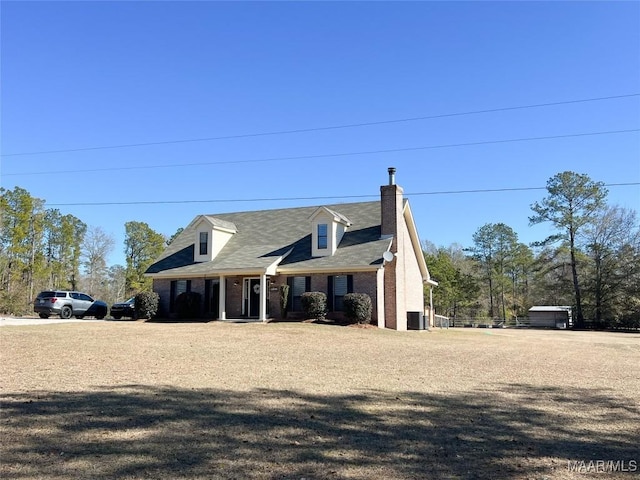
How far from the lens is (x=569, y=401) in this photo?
8500mm

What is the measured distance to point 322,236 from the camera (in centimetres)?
2702

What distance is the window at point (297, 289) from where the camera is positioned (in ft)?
84.2

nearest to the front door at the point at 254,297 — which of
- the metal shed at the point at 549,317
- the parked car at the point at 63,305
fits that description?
the parked car at the point at 63,305

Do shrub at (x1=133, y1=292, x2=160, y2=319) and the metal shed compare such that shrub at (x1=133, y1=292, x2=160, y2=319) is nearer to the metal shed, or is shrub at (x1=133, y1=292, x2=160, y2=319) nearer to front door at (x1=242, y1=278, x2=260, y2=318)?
front door at (x1=242, y1=278, x2=260, y2=318)

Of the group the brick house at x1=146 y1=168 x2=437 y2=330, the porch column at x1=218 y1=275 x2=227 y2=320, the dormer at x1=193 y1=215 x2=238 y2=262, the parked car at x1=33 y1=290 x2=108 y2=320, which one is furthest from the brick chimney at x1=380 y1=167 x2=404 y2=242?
the parked car at x1=33 y1=290 x2=108 y2=320

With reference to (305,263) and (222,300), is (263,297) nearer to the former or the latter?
(222,300)

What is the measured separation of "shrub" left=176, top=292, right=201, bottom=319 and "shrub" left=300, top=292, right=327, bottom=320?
6.52 metres

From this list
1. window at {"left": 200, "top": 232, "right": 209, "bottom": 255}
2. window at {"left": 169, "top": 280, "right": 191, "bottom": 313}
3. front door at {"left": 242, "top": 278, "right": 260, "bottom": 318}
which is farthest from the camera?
window at {"left": 200, "top": 232, "right": 209, "bottom": 255}

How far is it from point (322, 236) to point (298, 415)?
66.6ft

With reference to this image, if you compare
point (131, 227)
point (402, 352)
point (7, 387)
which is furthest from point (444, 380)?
point (131, 227)

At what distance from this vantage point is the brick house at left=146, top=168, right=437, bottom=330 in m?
25.0

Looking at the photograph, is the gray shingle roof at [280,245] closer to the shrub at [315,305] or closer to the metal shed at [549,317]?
the shrub at [315,305]

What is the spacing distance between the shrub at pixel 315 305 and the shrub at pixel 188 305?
6519mm

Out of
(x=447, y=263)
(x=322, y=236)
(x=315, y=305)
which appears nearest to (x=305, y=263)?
(x=322, y=236)
